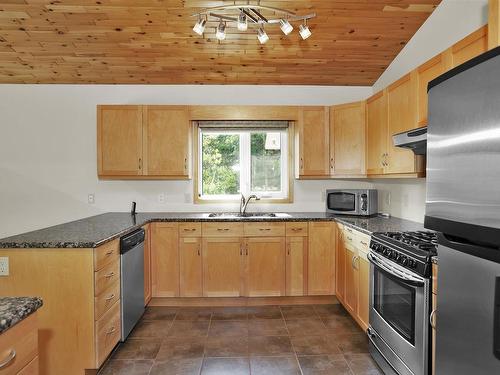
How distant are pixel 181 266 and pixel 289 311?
1211mm

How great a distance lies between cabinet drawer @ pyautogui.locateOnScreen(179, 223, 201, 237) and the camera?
321 centimetres

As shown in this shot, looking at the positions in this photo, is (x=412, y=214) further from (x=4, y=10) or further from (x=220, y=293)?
(x=4, y=10)

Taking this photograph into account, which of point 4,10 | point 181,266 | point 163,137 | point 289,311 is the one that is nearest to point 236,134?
point 163,137

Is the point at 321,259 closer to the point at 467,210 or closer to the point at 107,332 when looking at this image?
the point at 107,332

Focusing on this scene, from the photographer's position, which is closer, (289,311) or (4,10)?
(4,10)

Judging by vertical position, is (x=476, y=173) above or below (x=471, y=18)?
below

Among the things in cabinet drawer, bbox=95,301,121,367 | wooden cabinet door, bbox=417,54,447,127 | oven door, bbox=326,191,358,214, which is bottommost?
cabinet drawer, bbox=95,301,121,367

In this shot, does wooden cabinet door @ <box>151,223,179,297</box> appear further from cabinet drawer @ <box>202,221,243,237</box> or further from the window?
the window

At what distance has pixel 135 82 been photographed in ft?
12.1

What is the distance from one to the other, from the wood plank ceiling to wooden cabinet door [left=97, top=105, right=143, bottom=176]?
1.60 feet

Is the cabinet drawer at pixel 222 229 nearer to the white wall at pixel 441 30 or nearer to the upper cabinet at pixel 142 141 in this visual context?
the upper cabinet at pixel 142 141

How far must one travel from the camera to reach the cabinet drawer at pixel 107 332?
2012 mm

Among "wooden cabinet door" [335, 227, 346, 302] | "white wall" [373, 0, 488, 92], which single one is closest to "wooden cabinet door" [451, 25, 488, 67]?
"white wall" [373, 0, 488, 92]

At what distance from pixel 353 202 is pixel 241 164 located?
1430 millimetres
